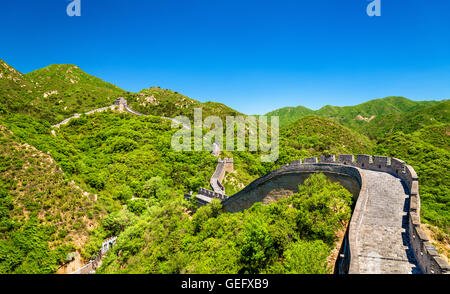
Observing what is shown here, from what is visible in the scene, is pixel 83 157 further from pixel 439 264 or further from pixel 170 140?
pixel 439 264

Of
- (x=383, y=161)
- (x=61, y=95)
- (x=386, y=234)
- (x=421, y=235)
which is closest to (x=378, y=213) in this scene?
(x=386, y=234)

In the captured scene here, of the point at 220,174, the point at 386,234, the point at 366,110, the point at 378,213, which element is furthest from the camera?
the point at 366,110

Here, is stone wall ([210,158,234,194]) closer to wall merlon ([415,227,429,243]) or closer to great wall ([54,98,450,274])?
great wall ([54,98,450,274])

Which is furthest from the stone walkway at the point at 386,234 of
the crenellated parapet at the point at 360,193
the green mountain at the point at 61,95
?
the green mountain at the point at 61,95

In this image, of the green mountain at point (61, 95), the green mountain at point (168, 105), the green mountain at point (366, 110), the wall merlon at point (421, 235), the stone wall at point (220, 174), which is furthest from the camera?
the green mountain at point (366, 110)

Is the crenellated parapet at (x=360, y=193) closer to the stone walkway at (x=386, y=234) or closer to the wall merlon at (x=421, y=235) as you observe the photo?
the wall merlon at (x=421, y=235)

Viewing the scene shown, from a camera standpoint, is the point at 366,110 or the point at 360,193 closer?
the point at 360,193

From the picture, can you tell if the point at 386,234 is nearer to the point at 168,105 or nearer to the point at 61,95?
the point at 168,105
